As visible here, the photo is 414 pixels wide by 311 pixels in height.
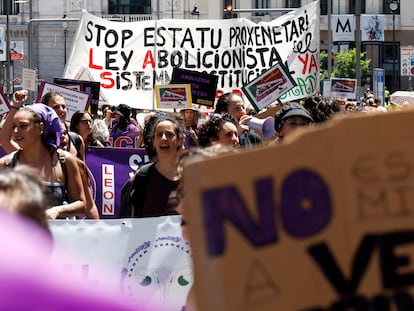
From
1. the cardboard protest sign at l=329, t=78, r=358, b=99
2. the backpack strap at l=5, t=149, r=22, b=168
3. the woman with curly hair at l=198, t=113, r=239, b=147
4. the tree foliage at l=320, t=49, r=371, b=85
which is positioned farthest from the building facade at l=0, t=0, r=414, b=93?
the backpack strap at l=5, t=149, r=22, b=168

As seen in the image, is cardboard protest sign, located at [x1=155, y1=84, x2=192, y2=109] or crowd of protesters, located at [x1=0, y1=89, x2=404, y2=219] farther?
cardboard protest sign, located at [x1=155, y1=84, x2=192, y2=109]

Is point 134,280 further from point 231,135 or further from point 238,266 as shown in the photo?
point 238,266

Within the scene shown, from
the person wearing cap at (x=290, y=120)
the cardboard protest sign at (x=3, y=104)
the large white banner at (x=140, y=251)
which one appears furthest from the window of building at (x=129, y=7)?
the large white banner at (x=140, y=251)

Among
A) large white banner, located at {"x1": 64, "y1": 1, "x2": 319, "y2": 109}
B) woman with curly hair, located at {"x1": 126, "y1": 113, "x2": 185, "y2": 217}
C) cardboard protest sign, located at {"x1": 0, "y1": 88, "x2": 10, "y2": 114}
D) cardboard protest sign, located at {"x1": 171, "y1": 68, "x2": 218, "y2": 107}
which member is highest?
large white banner, located at {"x1": 64, "y1": 1, "x2": 319, "y2": 109}

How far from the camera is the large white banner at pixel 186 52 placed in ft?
50.8

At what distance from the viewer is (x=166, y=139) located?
19.9 feet

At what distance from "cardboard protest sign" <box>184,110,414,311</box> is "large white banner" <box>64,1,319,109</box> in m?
13.8

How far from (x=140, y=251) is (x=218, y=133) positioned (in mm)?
1718

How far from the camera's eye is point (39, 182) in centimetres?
184

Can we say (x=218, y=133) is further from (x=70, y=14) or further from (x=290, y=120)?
(x=70, y=14)

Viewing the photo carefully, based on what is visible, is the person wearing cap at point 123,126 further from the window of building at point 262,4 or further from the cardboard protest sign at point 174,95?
the window of building at point 262,4

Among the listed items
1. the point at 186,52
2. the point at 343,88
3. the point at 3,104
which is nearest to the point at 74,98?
the point at 3,104

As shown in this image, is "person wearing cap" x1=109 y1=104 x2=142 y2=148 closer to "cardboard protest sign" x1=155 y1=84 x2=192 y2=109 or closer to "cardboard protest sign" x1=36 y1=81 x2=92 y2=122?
"cardboard protest sign" x1=155 y1=84 x2=192 y2=109

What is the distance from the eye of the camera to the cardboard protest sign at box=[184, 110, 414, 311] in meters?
1.47
